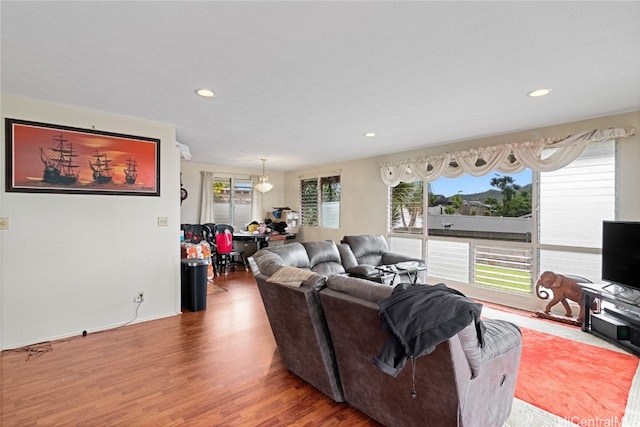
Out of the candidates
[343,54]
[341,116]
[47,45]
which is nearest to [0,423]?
[47,45]

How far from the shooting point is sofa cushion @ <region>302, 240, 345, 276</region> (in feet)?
13.8

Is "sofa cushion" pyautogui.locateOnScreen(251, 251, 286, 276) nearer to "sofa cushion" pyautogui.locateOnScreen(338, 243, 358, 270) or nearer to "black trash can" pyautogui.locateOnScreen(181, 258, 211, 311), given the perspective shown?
"black trash can" pyautogui.locateOnScreen(181, 258, 211, 311)

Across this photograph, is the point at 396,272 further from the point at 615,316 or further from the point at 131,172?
the point at 131,172

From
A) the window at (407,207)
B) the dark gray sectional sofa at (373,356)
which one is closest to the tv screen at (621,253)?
the dark gray sectional sofa at (373,356)

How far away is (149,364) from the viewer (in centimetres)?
271

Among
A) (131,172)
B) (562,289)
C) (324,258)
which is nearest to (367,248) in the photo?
(324,258)

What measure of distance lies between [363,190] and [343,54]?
4483mm

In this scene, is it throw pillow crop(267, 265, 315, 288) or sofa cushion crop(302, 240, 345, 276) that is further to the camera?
sofa cushion crop(302, 240, 345, 276)

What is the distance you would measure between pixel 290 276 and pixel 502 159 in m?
3.78

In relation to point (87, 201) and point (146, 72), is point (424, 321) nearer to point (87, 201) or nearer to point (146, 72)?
point (146, 72)

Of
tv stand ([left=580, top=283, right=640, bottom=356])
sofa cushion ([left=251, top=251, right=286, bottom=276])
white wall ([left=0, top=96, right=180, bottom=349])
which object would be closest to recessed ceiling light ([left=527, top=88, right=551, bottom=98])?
tv stand ([left=580, top=283, right=640, bottom=356])

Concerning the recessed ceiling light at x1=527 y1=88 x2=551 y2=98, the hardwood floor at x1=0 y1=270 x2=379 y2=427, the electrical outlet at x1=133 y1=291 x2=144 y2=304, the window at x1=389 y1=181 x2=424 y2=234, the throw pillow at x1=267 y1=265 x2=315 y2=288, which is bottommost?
the hardwood floor at x1=0 y1=270 x2=379 y2=427

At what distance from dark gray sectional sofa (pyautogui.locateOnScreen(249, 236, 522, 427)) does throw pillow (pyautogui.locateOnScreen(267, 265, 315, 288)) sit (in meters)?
0.02

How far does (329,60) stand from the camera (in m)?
2.27
